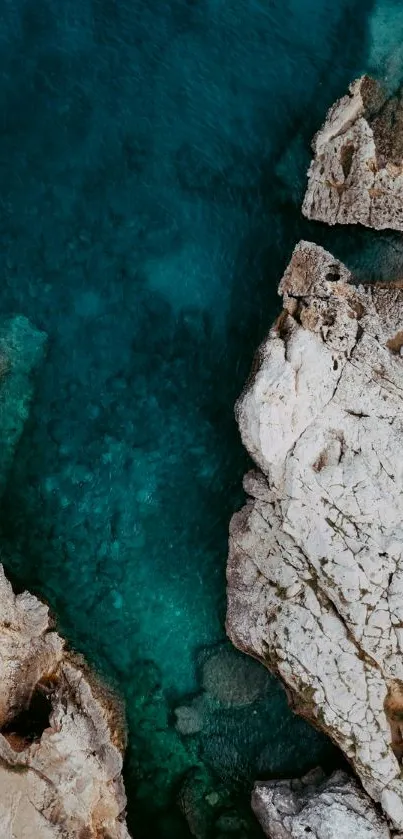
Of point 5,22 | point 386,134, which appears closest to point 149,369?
point 386,134

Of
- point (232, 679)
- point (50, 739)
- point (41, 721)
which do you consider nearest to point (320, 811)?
point (232, 679)

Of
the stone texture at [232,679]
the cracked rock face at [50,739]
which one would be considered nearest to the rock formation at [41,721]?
the cracked rock face at [50,739]

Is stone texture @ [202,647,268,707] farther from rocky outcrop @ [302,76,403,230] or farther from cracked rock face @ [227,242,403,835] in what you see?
rocky outcrop @ [302,76,403,230]

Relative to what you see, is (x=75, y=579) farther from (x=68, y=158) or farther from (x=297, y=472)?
(x=68, y=158)

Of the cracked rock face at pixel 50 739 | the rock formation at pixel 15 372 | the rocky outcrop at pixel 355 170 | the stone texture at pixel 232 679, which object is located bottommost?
the cracked rock face at pixel 50 739

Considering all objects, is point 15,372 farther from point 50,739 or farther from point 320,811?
point 320,811

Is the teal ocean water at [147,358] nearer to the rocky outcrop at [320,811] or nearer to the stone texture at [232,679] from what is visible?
the stone texture at [232,679]
